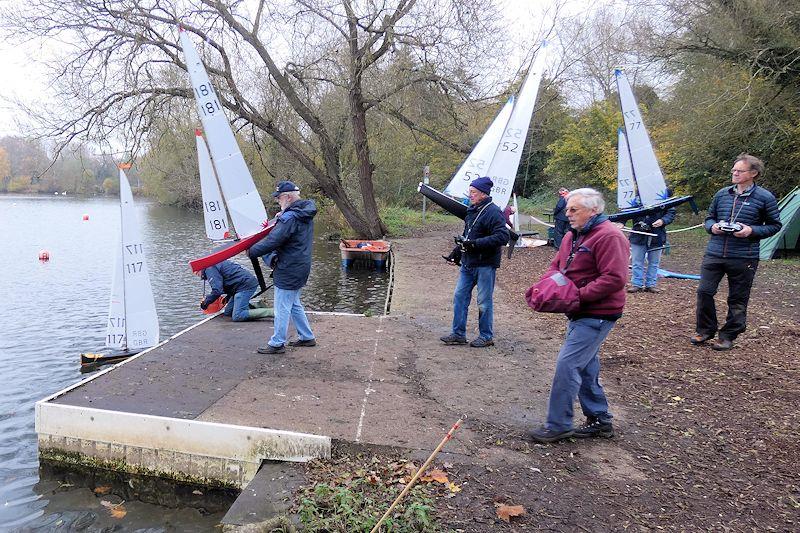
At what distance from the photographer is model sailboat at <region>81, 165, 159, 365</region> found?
766cm

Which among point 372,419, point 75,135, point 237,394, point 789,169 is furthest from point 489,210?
point 789,169

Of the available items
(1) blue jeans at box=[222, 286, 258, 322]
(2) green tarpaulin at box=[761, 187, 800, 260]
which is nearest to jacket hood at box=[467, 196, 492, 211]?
(1) blue jeans at box=[222, 286, 258, 322]

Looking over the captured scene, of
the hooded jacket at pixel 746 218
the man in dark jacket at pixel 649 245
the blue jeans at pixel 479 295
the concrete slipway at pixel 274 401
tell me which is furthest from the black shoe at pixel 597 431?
the man in dark jacket at pixel 649 245

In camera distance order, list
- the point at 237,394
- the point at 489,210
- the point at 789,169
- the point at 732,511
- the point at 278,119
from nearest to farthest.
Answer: the point at 732,511
the point at 237,394
the point at 489,210
the point at 789,169
the point at 278,119

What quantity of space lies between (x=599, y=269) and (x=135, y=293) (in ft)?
21.2

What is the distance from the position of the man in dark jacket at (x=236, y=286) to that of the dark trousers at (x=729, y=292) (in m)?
5.61

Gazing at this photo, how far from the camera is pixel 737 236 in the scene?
5859 millimetres

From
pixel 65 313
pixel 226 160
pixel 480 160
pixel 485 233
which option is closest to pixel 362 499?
pixel 485 233

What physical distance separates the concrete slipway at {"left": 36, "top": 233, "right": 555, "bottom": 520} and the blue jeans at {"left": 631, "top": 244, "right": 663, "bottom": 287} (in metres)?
3.45

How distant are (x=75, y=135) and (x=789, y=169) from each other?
2016cm

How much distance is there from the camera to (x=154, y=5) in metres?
14.6

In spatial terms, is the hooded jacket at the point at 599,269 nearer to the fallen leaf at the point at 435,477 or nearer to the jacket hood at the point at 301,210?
the fallen leaf at the point at 435,477

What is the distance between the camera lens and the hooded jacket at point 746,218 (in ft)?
19.0

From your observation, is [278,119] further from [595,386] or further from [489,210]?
[595,386]
